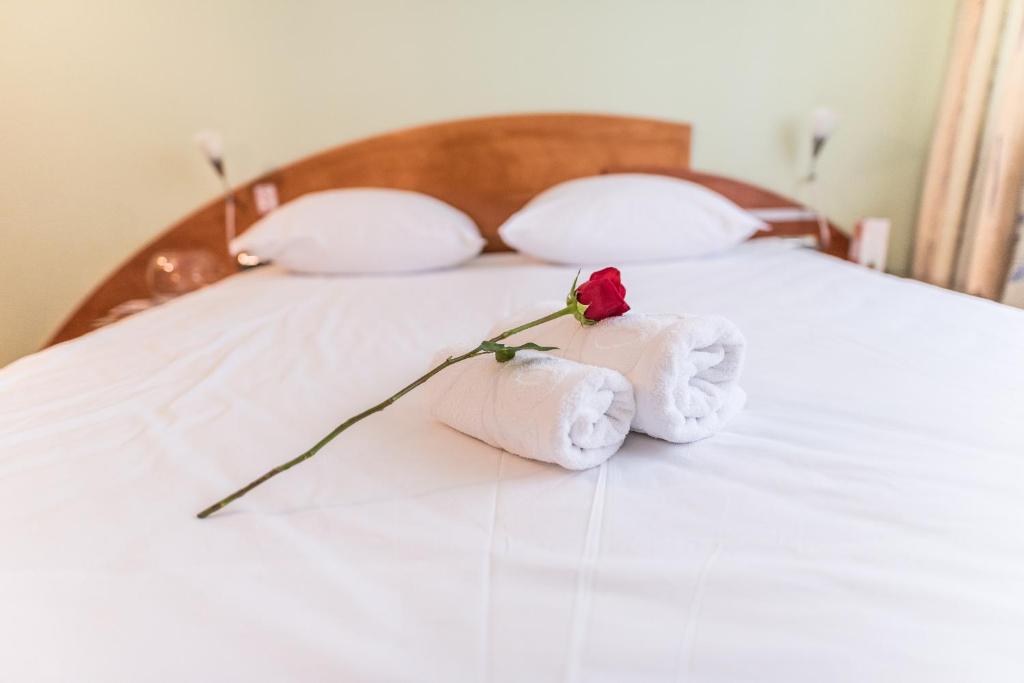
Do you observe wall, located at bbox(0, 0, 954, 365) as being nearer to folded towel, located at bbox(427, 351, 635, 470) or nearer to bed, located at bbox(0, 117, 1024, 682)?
bed, located at bbox(0, 117, 1024, 682)

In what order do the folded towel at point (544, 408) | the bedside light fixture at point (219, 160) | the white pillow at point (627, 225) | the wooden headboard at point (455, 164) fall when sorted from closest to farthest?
1. the folded towel at point (544, 408)
2. the white pillow at point (627, 225)
3. the bedside light fixture at point (219, 160)
4. the wooden headboard at point (455, 164)

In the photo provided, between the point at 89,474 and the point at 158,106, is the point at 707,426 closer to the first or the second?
the point at 89,474

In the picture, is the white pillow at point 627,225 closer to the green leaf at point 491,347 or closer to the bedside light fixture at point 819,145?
the bedside light fixture at point 819,145

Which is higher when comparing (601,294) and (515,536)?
(601,294)

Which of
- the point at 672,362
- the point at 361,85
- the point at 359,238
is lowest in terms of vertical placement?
the point at 359,238

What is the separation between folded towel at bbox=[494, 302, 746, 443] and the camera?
686mm

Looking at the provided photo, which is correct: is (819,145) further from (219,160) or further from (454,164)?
(219,160)

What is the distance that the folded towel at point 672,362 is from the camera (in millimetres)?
686

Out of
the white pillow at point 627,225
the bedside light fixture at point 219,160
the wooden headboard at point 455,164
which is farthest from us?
the wooden headboard at point 455,164

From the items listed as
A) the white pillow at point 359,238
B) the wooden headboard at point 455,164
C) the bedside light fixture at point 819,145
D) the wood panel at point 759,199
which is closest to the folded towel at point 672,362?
the white pillow at point 359,238

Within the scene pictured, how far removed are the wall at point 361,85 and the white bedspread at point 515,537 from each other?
134 cm

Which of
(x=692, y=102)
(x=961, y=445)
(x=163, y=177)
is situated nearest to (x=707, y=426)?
(x=961, y=445)

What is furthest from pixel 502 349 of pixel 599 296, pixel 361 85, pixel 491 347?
pixel 361 85

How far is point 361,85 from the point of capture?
82.6 inches
